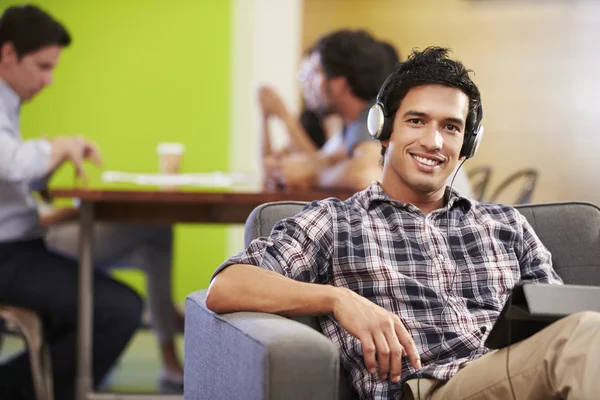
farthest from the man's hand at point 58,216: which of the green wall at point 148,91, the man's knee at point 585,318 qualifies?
the green wall at point 148,91

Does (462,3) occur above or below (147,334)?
above

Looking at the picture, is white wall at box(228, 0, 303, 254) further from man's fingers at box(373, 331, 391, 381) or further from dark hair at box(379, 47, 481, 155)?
man's fingers at box(373, 331, 391, 381)

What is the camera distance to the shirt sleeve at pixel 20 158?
9.31 feet

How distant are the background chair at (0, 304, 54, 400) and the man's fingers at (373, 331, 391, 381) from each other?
5.41 feet

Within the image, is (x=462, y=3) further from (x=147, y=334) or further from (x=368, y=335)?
(x=368, y=335)

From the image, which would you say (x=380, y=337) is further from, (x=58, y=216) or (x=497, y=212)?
(x=58, y=216)

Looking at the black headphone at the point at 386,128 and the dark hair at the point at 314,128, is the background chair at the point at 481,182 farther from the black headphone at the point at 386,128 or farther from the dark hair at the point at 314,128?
the black headphone at the point at 386,128

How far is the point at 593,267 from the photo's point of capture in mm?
1928

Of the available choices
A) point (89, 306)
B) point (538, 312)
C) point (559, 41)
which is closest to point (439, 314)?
point (538, 312)

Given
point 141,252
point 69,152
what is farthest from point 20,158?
point 141,252

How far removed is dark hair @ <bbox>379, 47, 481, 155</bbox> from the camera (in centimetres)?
183

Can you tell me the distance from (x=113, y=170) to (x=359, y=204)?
13.1 ft

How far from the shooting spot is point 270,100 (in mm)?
4090

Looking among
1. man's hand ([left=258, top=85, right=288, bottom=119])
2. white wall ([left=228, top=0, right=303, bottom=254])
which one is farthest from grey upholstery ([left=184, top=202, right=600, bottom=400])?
white wall ([left=228, top=0, right=303, bottom=254])
